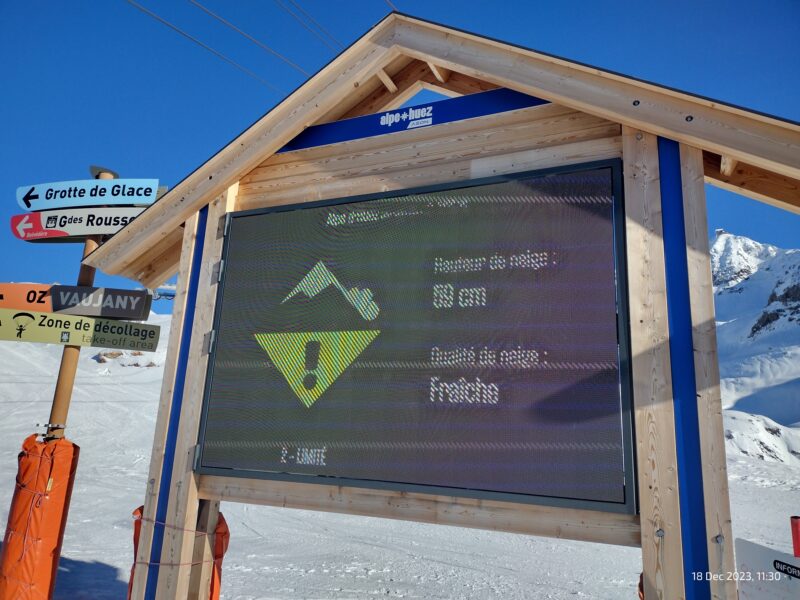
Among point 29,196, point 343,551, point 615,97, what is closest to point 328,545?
point 343,551

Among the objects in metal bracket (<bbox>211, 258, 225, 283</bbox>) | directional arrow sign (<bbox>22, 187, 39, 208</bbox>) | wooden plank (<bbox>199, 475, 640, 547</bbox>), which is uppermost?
directional arrow sign (<bbox>22, 187, 39, 208</bbox>)

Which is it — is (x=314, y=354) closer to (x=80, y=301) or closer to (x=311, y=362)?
(x=311, y=362)

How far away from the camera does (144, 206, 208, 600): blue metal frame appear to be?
→ 15.2 ft

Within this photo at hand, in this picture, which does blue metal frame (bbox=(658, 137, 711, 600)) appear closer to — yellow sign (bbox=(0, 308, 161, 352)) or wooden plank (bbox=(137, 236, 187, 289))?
wooden plank (bbox=(137, 236, 187, 289))

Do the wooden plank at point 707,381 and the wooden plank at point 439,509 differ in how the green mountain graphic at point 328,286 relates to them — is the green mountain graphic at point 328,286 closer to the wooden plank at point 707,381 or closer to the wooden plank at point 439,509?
the wooden plank at point 439,509

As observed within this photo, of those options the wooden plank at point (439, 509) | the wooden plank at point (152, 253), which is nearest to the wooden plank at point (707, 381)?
the wooden plank at point (439, 509)

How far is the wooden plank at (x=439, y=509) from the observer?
133 inches

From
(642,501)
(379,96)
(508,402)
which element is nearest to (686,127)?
(508,402)

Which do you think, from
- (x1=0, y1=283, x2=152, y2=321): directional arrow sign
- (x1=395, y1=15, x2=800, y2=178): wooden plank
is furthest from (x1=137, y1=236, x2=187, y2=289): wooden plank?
(x1=395, y1=15, x2=800, y2=178): wooden plank

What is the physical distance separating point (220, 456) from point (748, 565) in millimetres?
3729

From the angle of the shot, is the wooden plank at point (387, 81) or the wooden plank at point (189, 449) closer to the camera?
the wooden plank at point (189, 449)

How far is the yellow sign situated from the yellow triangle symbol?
2.21 meters

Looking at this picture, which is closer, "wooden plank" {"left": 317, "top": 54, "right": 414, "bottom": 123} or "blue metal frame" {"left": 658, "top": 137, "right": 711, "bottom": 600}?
"blue metal frame" {"left": 658, "top": 137, "right": 711, "bottom": 600}

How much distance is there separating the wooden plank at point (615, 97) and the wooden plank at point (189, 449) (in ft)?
8.14
